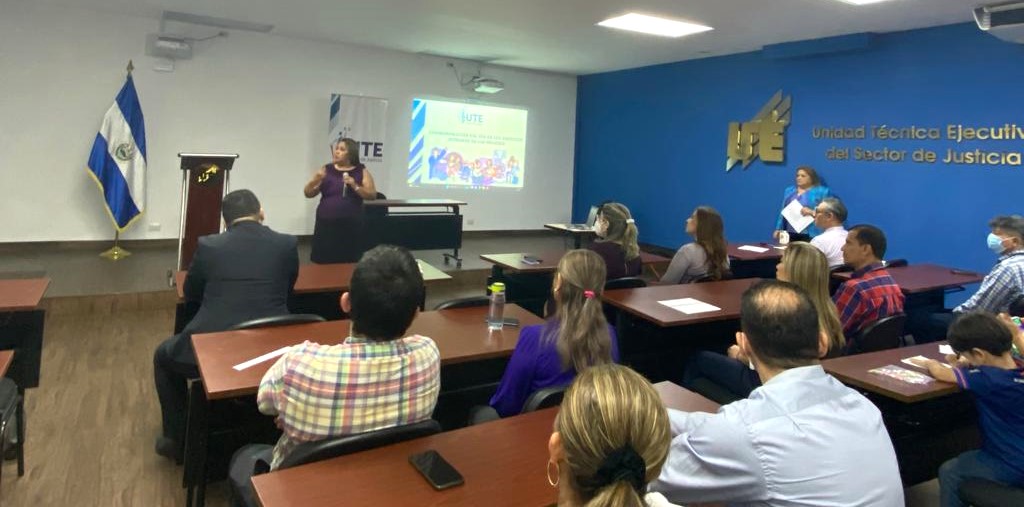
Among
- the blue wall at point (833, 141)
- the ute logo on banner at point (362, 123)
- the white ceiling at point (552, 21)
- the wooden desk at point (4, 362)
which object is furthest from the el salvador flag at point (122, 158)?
the blue wall at point (833, 141)

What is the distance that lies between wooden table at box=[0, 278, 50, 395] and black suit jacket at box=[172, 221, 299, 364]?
695 millimetres

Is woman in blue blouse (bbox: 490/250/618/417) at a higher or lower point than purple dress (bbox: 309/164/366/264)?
lower

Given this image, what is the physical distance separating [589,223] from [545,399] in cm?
708

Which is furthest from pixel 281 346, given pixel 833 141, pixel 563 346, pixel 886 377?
pixel 833 141

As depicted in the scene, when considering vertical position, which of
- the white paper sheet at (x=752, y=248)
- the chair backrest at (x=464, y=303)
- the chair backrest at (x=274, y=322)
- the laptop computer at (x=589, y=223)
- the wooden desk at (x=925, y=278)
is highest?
the laptop computer at (x=589, y=223)

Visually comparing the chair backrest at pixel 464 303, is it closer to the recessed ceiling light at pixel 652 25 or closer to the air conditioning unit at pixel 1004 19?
the recessed ceiling light at pixel 652 25

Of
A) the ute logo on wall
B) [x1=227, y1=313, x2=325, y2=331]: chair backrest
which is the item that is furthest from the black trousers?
the ute logo on wall

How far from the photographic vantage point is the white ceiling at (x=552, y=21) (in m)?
5.34

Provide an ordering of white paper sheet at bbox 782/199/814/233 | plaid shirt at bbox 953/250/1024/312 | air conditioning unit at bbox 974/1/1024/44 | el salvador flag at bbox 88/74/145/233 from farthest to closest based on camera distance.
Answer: el salvador flag at bbox 88/74/145/233 → white paper sheet at bbox 782/199/814/233 → air conditioning unit at bbox 974/1/1024/44 → plaid shirt at bbox 953/250/1024/312

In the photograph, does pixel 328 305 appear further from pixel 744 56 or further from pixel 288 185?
pixel 744 56

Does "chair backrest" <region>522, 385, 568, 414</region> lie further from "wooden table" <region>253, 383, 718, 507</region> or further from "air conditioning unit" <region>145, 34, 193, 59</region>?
"air conditioning unit" <region>145, 34, 193, 59</region>

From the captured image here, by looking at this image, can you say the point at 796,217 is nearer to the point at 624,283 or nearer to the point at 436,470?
the point at 624,283

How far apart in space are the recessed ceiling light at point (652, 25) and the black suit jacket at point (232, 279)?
416 cm

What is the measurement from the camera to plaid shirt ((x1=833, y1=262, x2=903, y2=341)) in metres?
3.26
